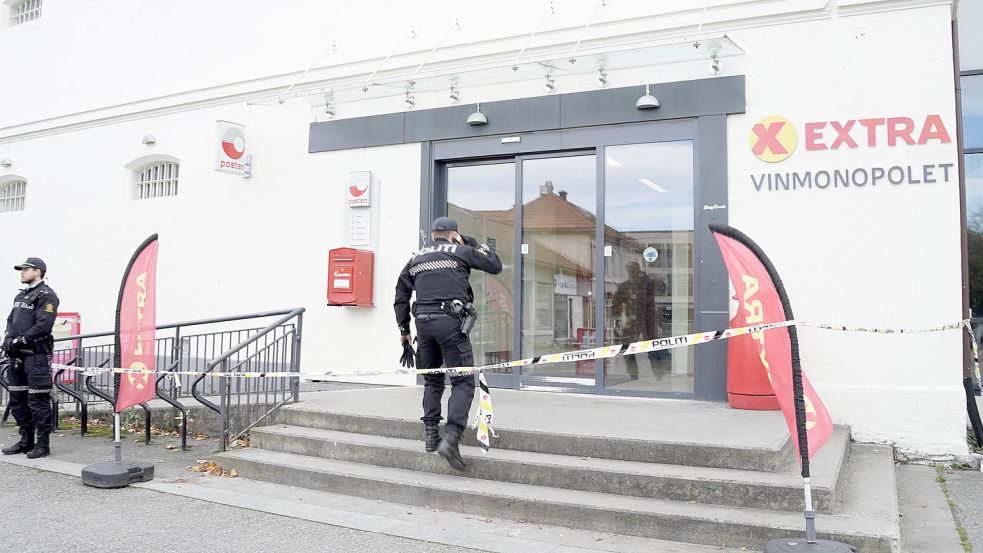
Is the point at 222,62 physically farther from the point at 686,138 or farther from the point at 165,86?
the point at 686,138

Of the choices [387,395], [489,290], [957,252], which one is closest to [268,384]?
[387,395]

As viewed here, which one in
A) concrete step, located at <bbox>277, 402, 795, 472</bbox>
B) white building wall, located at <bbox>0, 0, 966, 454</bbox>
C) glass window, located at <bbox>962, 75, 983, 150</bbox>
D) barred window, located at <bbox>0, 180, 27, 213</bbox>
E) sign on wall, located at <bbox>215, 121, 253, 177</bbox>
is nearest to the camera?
concrete step, located at <bbox>277, 402, 795, 472</bbox>

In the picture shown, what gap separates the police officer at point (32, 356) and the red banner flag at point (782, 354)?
6259 millimetres

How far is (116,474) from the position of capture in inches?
240

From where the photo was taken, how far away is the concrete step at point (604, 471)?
4.76 metres

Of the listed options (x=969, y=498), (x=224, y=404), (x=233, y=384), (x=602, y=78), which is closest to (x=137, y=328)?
(x=224, y=404)

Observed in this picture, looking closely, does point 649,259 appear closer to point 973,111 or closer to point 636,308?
point 636,308

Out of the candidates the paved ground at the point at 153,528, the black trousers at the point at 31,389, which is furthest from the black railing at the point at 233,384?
the paved ground at the point at 153,528

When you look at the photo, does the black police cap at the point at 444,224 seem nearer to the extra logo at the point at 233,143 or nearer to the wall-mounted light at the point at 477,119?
the wall-mounted light at the point at 477,119

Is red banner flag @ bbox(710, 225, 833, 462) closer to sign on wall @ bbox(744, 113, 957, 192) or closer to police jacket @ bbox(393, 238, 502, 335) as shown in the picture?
police jacket @ bbox(393, 238, 502, 335)

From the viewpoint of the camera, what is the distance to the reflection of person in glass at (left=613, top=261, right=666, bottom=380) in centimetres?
785

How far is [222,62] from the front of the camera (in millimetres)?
10875

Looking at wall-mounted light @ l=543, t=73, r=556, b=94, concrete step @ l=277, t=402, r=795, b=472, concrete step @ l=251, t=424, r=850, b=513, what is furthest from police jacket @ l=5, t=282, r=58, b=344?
wall-mounted light @ l=543, t=73, r=556, b=94

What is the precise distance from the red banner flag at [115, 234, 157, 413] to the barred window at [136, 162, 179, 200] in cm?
506
